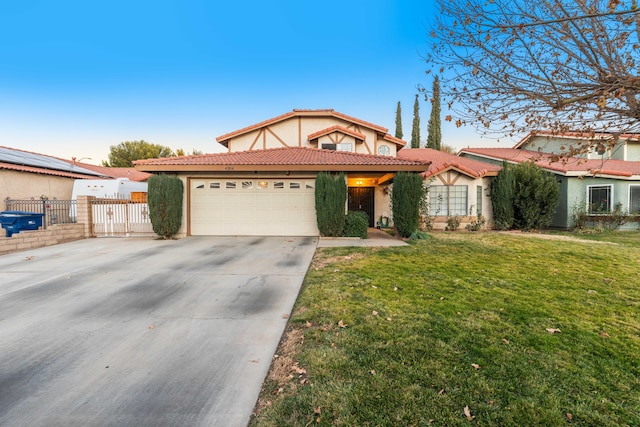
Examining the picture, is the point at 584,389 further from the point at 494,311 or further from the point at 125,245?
the point at 125,245

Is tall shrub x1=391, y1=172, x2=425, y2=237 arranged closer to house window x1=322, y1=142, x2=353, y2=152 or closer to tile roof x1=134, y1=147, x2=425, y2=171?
tile roof x1=134, y1=147, x2=425, y2=171

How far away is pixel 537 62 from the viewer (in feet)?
11.4

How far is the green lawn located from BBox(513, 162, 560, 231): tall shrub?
835 centimetres

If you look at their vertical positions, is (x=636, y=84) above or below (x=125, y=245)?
above

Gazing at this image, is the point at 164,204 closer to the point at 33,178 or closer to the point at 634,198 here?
the point at 33,178

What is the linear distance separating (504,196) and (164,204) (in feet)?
48.9

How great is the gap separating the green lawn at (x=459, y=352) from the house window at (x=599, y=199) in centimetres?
1107

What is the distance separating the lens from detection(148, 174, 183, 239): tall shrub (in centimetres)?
1036

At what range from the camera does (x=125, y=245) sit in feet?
30.1

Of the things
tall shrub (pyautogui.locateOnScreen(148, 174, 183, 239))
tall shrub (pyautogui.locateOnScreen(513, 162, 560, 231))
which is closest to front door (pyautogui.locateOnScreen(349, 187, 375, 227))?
tall shrub (pyautogui.locateOnScreen(513, 162, 560, 231))

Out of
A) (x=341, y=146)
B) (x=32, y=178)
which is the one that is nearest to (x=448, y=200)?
(x=341, y=146)

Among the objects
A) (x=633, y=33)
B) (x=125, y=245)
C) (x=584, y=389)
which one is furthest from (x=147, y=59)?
(x=584, y=389)

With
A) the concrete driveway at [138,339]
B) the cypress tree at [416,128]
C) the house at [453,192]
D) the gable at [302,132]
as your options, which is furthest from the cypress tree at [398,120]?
the concrete driveway at [138,339]

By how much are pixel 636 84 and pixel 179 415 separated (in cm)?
505
